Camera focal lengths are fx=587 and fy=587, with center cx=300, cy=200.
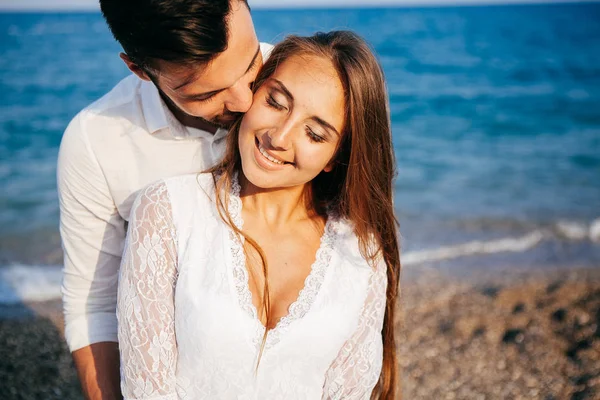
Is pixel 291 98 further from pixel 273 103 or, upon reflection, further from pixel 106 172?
pixel 106 172

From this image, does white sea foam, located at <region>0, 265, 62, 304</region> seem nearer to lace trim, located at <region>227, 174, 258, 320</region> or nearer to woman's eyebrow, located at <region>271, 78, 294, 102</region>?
lace trim, located at <region>227, 174, 258, 320</region>

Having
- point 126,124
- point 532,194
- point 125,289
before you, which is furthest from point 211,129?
point 532,194

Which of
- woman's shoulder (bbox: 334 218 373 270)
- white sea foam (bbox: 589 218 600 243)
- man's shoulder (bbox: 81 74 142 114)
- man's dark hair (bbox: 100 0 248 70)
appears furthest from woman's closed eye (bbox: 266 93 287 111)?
white sea foam (bbox: 589 218 600 243)

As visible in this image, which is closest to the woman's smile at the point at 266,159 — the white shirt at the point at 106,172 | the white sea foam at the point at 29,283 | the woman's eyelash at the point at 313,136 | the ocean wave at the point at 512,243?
the woman's eyelash at the point at 313,136

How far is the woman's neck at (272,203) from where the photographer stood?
2.76 meters

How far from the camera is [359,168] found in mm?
2777

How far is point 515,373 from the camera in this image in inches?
177

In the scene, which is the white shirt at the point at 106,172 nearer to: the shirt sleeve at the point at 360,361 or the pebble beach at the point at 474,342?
the shirt sleeve at the point at 360,361

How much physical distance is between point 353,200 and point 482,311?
3.02 metres

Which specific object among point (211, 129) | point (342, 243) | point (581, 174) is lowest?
point (581, 174)

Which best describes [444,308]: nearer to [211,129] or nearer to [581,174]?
[211,129]

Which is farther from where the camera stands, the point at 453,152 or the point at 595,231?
the point at 453,152

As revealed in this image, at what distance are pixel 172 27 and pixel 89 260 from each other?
1357 mm

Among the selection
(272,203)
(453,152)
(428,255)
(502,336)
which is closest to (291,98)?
(272,203)
